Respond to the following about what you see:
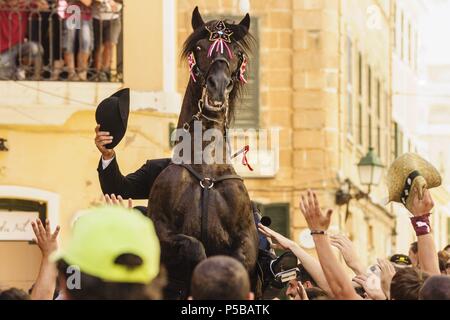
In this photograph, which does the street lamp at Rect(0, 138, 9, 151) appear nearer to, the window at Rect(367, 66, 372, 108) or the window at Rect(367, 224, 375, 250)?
the window at Rect(367, 224, 375, 250)

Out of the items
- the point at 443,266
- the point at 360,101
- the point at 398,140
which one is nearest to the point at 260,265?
the point at 443,266

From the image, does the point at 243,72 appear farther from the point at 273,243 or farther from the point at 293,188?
the point at 293,188

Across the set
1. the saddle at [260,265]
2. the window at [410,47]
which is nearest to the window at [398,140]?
the window at [410,47]

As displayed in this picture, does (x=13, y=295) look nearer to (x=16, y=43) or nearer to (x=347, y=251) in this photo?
(x=347, y=251)

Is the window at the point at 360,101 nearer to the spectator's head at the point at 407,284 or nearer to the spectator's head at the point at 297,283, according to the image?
the spectator's head at the point at 297,283

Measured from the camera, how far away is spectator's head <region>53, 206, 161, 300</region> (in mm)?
6215

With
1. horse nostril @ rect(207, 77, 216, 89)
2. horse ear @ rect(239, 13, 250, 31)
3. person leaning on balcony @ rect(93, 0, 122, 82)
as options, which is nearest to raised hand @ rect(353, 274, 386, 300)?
horse nostril @ rect(207, 77, 216, 89)

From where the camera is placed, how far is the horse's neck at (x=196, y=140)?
10094 millimetres

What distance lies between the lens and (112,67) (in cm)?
2120

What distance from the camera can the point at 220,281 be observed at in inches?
258

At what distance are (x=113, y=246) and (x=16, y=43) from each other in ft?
48.4
